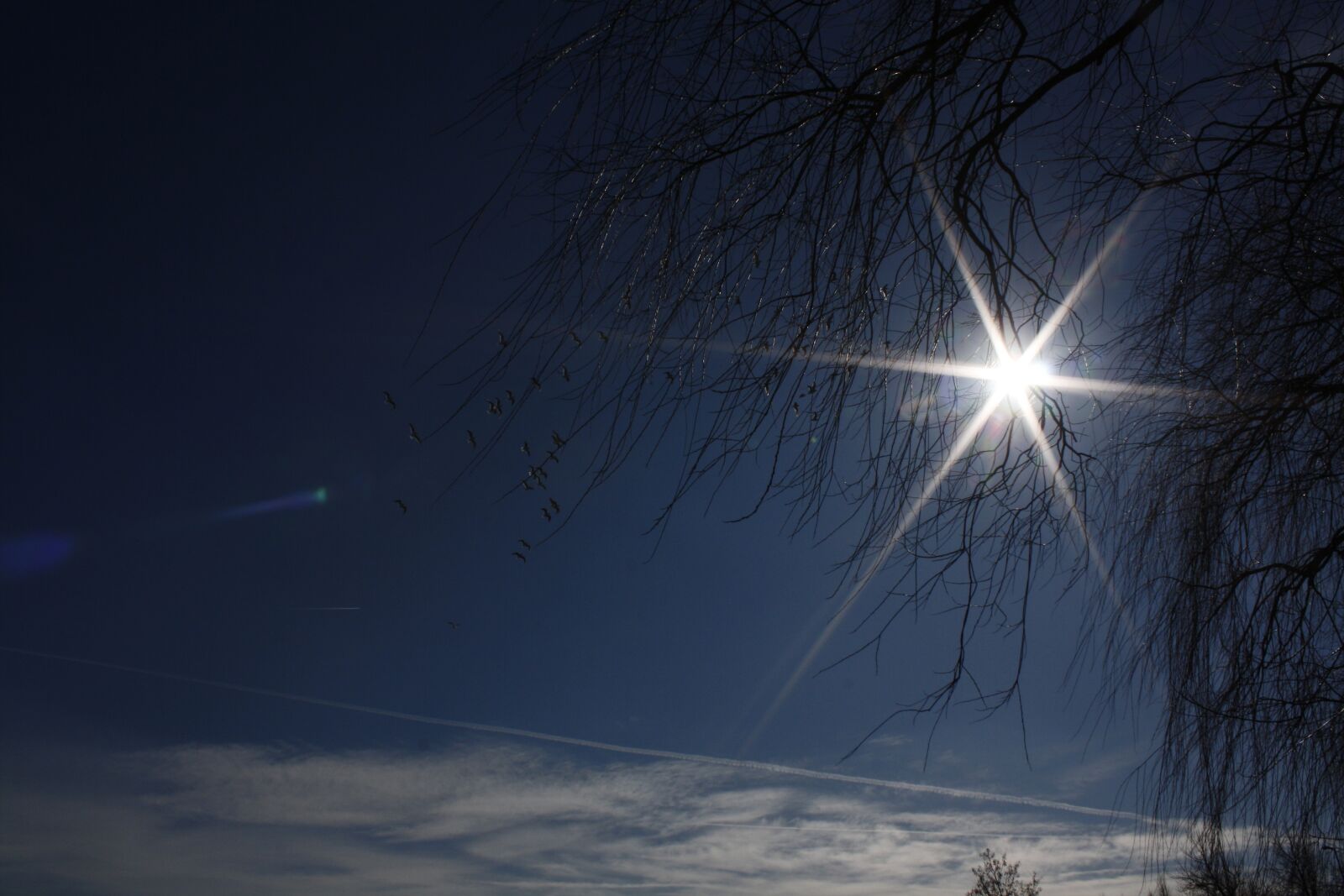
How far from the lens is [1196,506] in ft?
8.23

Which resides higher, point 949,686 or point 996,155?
point 996,155

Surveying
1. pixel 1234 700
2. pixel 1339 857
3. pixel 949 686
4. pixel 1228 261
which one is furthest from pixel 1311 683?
pixel 949 686

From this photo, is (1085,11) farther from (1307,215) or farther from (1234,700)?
(1234,700)

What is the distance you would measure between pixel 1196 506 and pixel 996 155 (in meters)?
1.28

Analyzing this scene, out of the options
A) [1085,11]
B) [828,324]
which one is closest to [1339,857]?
[828,324]

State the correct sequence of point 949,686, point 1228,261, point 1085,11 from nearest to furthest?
point 949,686, point 1085,11, point 1228,261

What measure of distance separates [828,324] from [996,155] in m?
0.44

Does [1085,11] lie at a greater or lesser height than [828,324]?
greater

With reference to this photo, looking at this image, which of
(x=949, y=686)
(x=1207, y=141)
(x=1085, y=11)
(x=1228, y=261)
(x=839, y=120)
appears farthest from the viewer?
Result: (x=1228, y=261)

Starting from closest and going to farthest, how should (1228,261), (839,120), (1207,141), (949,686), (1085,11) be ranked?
1. (949,686)
2. (839,120)
3. (1085,11)
4. (1207,141)
5. (1228,261)

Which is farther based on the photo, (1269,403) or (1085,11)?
(1269,403)

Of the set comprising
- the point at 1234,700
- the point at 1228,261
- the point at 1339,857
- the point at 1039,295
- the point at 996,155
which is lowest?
the point at 1339,857

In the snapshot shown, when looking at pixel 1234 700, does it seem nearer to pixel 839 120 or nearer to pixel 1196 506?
pixel 1196 506

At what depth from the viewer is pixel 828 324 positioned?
69.3 inches
